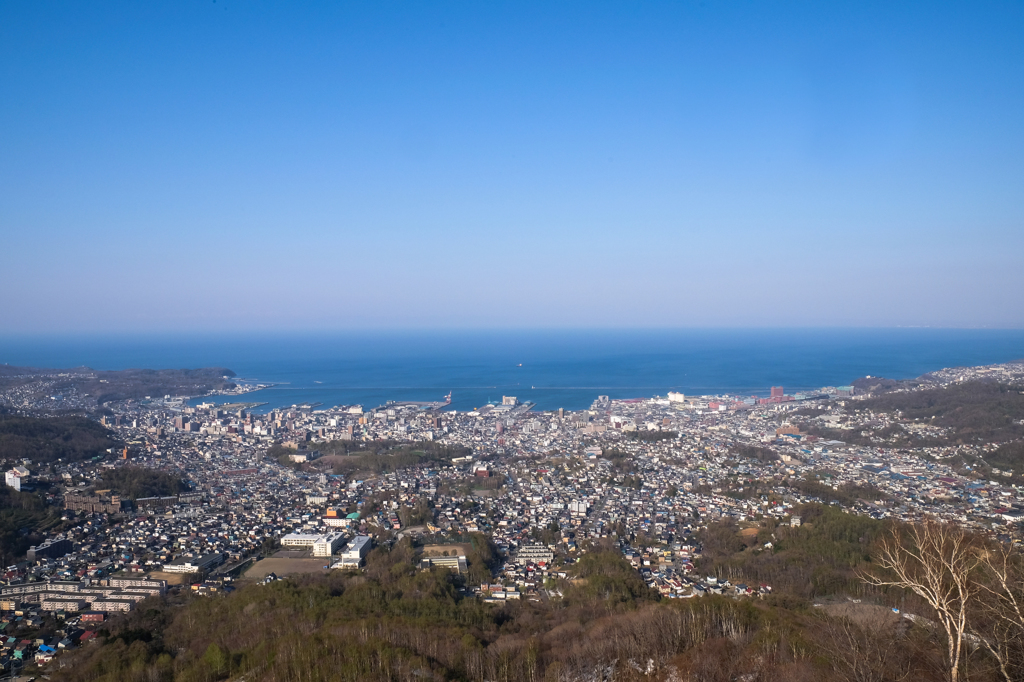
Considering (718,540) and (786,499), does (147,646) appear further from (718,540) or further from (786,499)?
(786,499)

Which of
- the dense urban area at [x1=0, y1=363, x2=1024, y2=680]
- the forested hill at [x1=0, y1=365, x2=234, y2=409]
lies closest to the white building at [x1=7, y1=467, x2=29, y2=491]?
the dense urban area at [x1=0, y1=363, x2=1024, y2=680]

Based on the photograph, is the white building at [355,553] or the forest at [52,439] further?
the forest at [52,439]

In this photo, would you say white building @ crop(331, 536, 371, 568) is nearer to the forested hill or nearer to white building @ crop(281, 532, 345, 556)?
white building @ crop(281, 532, 345, 556)

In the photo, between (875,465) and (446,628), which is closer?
(446,628)

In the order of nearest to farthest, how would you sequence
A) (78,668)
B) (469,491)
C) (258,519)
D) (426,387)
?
(78,668), (258,519), (469,491), (426,387)

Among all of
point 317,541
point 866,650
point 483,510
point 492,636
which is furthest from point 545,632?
point 483,510

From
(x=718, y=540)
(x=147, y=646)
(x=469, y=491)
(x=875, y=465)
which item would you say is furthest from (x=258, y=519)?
(x=875, y=465)

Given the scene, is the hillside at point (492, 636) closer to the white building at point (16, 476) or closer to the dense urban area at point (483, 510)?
the dense urban area at point (483, 510)

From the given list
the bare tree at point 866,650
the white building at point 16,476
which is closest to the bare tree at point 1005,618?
the bare tree at point 866,650
